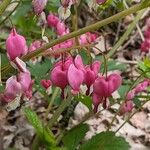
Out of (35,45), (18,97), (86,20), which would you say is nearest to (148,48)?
(35,45)

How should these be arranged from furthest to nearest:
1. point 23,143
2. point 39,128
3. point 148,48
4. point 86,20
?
point 86,20 < point 148,48 < point 23,143 < point 39,128

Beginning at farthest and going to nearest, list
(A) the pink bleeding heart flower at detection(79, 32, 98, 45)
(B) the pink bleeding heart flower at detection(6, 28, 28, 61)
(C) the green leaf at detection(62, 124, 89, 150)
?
(A) the pink bleeding heart flower at detection(79, 32, 98, 45) < (C) the green leaf at detection(62, 124, 89, 150) < (B) the pink bleeding heart flower at detection(6, 28, 28, 61)

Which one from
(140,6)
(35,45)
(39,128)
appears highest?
(140,6)

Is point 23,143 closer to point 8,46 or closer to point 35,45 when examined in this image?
point 35,45

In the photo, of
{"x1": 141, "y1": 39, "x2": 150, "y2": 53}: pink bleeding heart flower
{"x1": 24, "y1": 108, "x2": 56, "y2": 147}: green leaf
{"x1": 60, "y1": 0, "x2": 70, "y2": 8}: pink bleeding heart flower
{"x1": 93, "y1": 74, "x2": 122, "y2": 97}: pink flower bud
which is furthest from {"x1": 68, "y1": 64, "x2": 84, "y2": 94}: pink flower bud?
{"x1": 141, "y1": 39, "x2": 150, "y2": 53}: pink bleeding heart flower

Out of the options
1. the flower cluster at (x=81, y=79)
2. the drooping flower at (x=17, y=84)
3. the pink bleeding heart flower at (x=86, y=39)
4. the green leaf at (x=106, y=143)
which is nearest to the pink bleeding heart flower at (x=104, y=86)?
the flower cluster at (x=81, y=79)

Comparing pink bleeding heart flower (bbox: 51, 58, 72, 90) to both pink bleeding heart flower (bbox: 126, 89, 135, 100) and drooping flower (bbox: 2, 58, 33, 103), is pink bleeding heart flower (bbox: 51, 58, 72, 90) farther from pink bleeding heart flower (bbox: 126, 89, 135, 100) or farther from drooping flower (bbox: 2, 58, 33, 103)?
pink bleeding heart flower (bbox: 126, 89, 135, 100)
